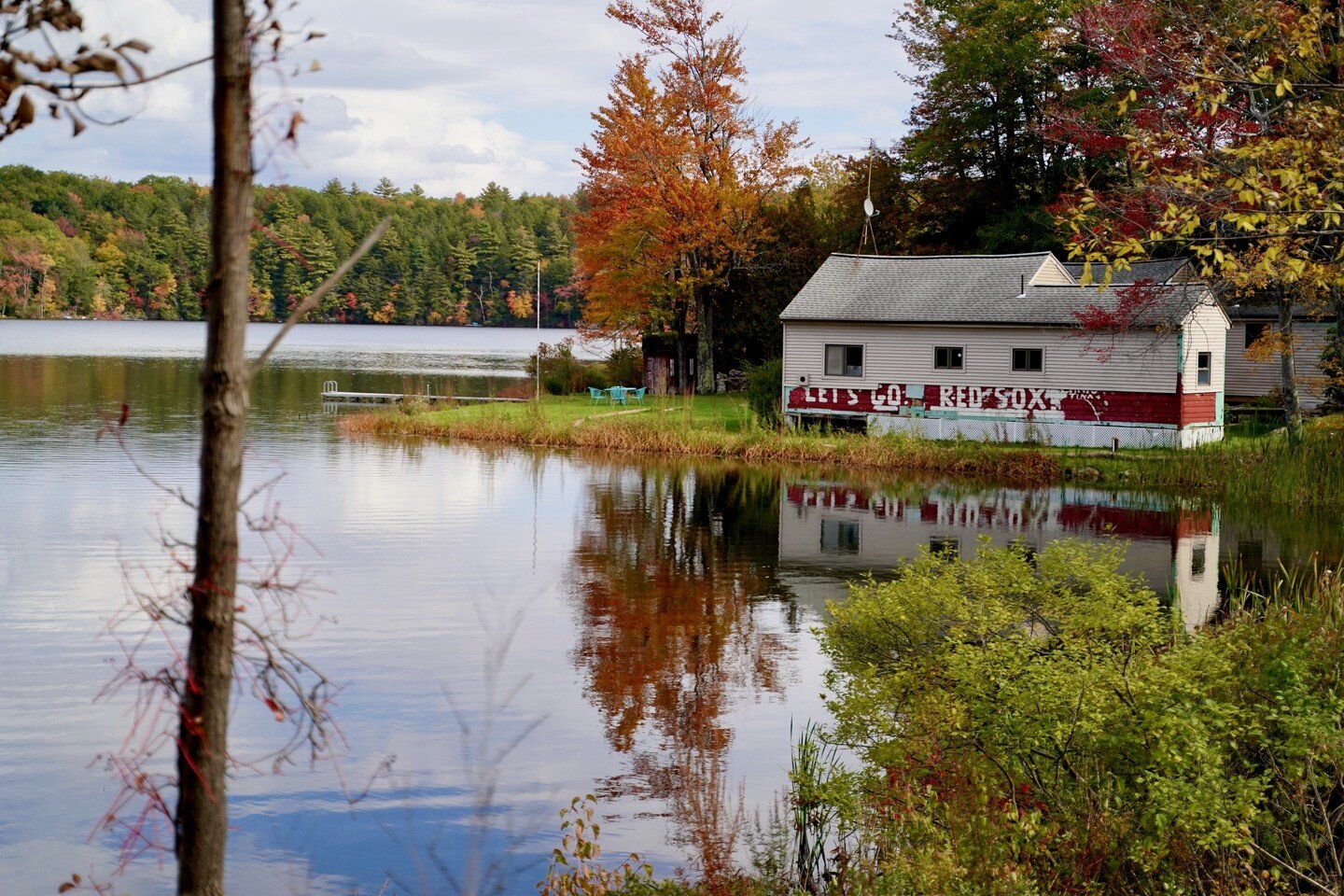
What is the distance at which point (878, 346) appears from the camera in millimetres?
38281

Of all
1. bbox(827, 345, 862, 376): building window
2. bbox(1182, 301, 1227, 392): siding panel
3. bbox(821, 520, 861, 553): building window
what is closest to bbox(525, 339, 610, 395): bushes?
bbox(827, 345, 862, 376): building window

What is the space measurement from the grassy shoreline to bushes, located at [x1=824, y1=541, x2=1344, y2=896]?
20.0m

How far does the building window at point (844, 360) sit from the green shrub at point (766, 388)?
173 centimetres

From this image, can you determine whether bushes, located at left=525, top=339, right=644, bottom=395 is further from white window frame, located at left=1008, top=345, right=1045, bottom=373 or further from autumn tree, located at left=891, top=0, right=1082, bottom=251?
white window frame, located at left=1008, top=345, right=1045, bottom=373

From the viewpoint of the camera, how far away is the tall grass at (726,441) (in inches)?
1297

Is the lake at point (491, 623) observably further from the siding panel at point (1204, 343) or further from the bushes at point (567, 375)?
the bushes at point (567, 375)

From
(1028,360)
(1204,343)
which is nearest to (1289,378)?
(1204,343)

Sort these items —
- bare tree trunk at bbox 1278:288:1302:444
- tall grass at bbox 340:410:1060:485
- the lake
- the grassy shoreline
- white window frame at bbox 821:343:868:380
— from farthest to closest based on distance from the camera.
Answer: white window frame at bbox 821:343:868:380, tall grass at bbox 340:410:1060:485, bare tree trunk at bbox 1278:288:1302:444, the grassy shoreline, the lake

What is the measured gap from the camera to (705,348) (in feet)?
163

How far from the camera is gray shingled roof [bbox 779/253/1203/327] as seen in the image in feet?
117

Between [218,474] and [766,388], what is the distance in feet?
125

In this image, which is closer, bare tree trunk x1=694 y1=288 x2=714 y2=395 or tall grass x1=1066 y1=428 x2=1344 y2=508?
tall grass x1=1066 y1=428 x2=1344 y2=508

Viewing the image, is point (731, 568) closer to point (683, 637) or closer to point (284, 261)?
point (683, 637)

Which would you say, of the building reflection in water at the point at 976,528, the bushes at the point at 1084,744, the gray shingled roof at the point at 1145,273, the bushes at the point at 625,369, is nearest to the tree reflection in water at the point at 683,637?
the building reflection in water at the point at 976,528
